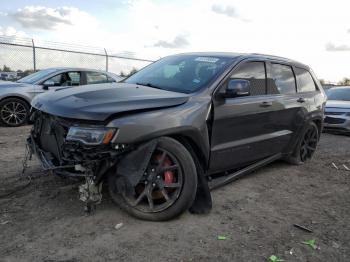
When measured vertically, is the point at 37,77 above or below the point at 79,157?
above

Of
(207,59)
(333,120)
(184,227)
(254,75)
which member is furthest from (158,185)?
(333,120)

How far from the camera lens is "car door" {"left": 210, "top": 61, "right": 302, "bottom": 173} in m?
4.50

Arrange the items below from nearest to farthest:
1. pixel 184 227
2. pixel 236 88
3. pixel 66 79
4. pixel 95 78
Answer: pixel 184 227, pixel 236 88, pixel 66 79, pixel 95 78

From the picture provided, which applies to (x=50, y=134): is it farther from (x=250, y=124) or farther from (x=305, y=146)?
(x=305, y=146)

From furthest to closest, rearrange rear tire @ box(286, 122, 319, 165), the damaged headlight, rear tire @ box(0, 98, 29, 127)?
rear tire @ box(0, 98, 29, 127), rear tire @ box(286, 122, 319, 165), the damaged headlight

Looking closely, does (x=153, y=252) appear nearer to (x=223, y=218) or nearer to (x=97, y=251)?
(x=97, y=251)

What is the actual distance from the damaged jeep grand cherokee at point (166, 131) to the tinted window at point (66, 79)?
501 cm

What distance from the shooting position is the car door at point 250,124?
450cm

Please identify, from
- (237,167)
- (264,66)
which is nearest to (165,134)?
(237,167)

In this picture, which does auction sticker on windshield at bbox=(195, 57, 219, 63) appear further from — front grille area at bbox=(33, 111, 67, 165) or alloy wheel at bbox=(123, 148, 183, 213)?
front grille area at bbox=(33, 111, 67, 165)

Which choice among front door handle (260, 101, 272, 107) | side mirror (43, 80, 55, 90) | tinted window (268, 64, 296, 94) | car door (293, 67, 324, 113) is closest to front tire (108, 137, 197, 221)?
front door handle (260, 101, 272, 107)

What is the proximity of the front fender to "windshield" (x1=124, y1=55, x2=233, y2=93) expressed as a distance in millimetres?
328

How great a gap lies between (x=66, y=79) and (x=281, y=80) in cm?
604

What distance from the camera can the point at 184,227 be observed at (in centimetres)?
383
